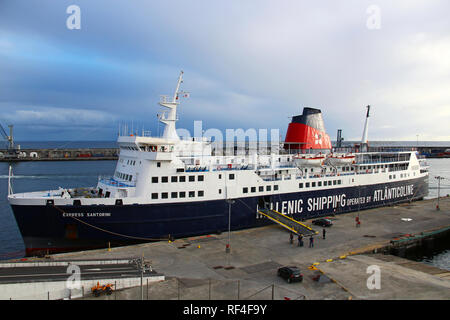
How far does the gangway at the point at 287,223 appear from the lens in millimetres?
25672

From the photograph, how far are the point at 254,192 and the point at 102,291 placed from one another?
1582cm

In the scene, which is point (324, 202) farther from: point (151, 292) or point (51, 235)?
point (51, 235)

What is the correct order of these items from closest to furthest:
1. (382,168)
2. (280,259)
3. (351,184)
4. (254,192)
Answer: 1. (280,259)
2. (254,192)
3. (351,184)
4. (382,168)

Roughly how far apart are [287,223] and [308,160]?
8.16 m

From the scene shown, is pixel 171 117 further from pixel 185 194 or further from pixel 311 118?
pixel 311 118

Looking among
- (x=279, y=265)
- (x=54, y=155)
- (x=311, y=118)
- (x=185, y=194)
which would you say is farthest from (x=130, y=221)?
(x=54, y=155)

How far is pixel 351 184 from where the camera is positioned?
35.5 metres

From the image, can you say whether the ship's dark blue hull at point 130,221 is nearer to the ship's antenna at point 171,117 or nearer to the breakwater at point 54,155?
the ship's antenna at point 171,117

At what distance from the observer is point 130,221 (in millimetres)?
22719

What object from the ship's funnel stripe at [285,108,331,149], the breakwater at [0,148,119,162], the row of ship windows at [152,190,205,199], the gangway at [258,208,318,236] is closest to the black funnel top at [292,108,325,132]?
the ship's funnel stripe at [285,108,331,149]

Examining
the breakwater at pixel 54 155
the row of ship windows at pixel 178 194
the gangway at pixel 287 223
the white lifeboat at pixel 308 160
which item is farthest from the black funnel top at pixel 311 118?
the breakwater at pixel 54 155

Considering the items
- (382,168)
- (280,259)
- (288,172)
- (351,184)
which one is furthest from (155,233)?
(382,168)

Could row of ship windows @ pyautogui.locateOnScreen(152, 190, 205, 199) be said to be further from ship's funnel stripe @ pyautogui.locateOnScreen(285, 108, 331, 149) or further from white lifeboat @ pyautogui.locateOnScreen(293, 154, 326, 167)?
ship's funnel stripe @ pyautogui.locateOnScreen(285, 108, 331, 149)

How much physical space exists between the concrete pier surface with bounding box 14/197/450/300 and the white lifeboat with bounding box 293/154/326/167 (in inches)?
261
